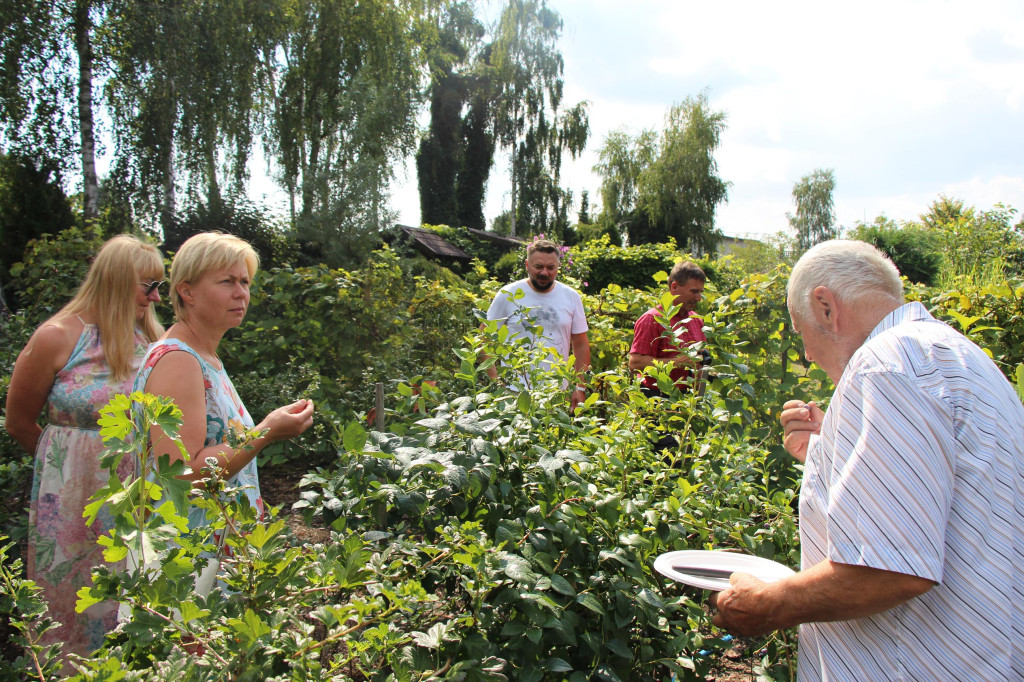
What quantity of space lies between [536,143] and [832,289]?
33.5 m

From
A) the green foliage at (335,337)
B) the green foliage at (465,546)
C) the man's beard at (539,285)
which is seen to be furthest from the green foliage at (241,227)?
the green foliage at (465,546)

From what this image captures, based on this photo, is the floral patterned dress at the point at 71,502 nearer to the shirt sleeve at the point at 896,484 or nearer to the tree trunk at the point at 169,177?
the shirt sleeve at the point at 896,484

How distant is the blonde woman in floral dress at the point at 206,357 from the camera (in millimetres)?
1699

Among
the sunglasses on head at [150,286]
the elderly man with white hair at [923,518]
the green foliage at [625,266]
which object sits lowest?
A: the elderly man with white hair at [923,518]

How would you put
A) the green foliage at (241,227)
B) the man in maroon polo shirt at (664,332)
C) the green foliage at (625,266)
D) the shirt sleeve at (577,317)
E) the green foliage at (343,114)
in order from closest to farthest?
the man in maroon polo shirt at (664,332)
the shirt sleeve at (577,317)
the green foliage at (241,227)
the green foliage at (343,114)
the green foliage at (625,266)

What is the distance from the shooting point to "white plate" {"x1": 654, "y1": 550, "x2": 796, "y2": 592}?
4.39ft

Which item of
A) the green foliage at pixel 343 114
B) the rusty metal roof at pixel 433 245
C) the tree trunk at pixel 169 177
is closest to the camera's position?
the tree trunk at pixel 169 177

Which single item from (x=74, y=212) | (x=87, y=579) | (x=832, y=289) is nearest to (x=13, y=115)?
(x=74, y=212)

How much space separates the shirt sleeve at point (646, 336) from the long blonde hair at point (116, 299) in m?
2.39

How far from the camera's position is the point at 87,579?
7.12ft

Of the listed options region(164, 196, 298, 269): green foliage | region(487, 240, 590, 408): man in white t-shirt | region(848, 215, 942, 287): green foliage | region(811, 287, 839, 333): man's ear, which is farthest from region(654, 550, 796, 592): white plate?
region(848, 215, 942, 287): green foliage

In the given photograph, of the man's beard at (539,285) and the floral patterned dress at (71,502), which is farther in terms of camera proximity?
the man's beard at (539,285)

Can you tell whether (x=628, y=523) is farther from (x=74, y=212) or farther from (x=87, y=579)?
(x=74, y=212)

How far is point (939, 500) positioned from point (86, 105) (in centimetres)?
1414
